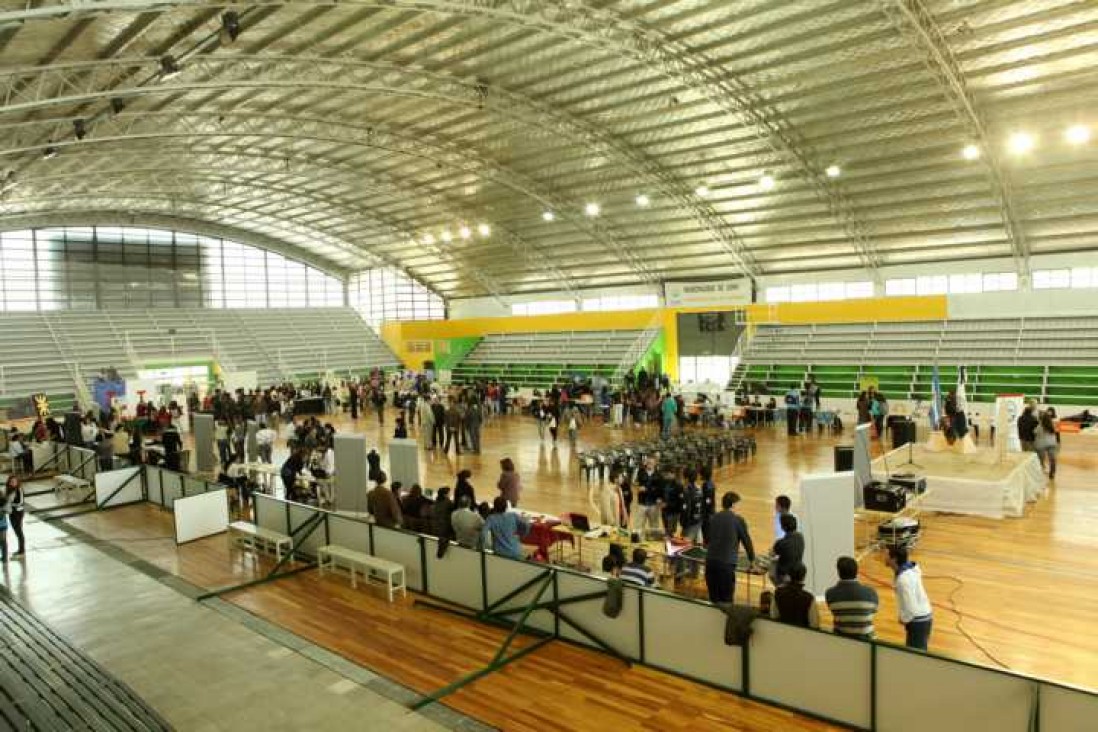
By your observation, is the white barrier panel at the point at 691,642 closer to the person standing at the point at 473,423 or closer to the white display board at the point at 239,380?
the person standing at the point at 473,423

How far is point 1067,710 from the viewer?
14.7 feet

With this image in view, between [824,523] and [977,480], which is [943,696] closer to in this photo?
[824,523]

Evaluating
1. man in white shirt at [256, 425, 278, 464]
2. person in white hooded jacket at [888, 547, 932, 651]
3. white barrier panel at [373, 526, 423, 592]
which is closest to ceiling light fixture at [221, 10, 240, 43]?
man in white shirt at [256, 425, 278, 464]

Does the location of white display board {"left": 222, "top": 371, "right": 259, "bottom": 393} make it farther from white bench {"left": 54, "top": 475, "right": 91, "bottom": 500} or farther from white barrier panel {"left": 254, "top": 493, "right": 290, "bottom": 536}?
white barrier panel {"left": 254, "top": 493, "right": 290, "bottom": 536}

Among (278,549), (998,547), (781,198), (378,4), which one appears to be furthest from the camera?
(781,198)

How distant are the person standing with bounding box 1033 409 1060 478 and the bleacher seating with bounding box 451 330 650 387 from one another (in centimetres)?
1581

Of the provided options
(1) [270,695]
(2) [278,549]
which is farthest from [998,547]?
(2) [278,549]

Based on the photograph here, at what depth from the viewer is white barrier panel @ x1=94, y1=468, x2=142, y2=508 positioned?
1352cm

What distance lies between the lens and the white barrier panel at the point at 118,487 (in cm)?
1352

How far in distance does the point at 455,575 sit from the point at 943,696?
16.2ft

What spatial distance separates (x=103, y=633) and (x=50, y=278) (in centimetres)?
3030

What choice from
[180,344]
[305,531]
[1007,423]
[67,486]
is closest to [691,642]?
[305,531]

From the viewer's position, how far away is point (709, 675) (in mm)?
6195

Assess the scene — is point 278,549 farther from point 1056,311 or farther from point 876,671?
point 1056,311
